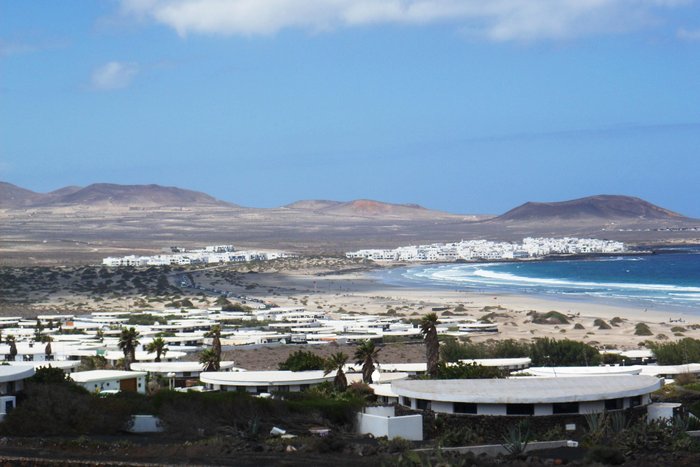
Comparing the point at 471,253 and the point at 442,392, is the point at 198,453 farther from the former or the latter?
the point at 471,253

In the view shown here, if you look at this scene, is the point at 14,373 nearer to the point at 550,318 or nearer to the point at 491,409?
the point at 491,409

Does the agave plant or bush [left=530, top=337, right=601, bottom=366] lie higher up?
the agave plant

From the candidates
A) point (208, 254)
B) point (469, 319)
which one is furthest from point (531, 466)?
point (208, 254)

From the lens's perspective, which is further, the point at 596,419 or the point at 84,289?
the point at 84,289

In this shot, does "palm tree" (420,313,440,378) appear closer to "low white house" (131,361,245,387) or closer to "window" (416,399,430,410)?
"low white house" (131,361,245,387)

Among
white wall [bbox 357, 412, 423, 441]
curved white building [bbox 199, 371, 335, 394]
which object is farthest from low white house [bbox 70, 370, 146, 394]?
white wall [bbox 357, 412, 423, 441]

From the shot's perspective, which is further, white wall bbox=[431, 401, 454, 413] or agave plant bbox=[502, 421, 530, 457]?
white wall bbox=[431, 401, 454, 413]

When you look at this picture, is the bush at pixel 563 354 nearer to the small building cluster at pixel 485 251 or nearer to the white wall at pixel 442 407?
the white wall at pixel 442 407
